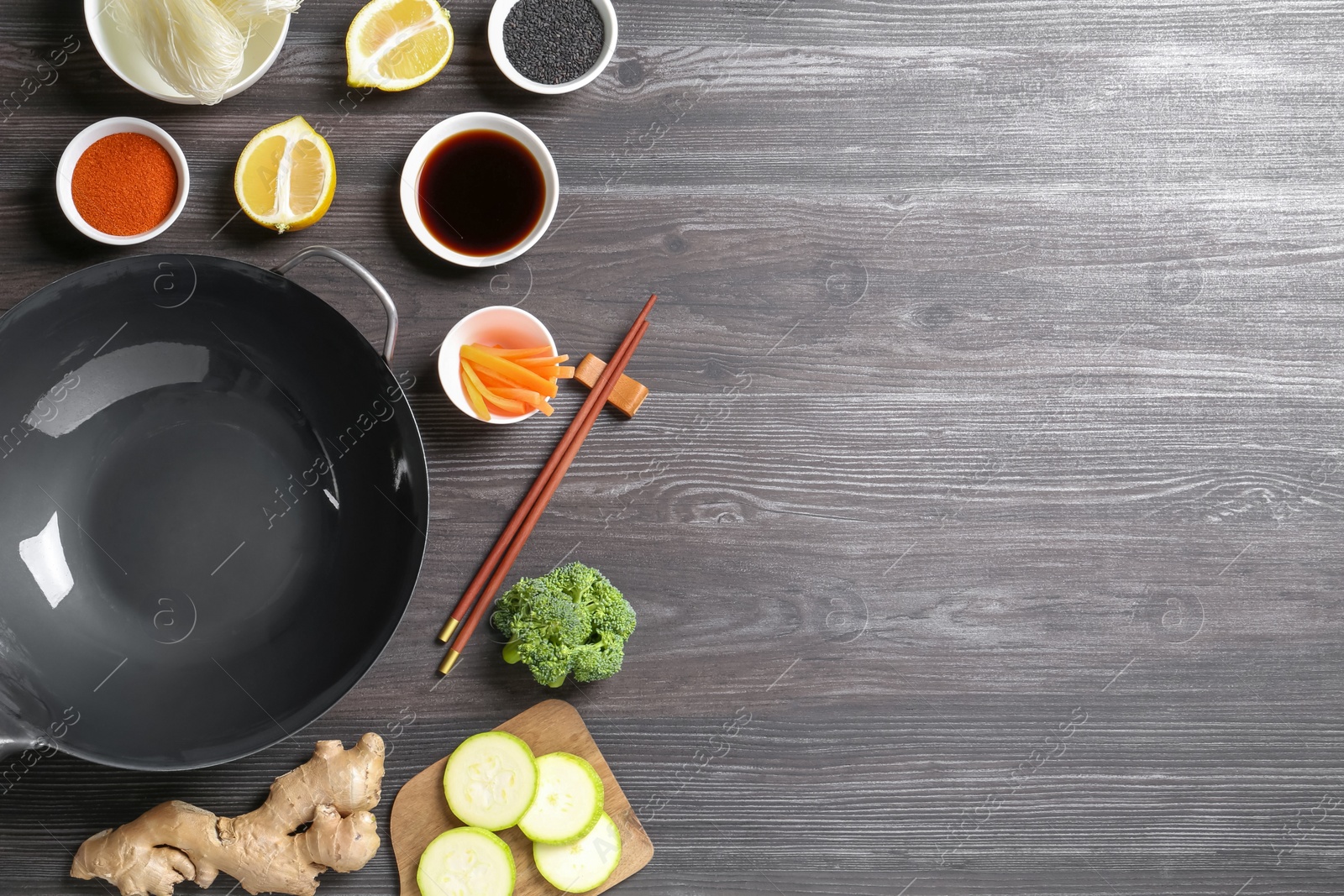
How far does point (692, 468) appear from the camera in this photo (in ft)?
4.78

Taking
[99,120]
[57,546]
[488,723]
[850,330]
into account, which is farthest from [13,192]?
[850,330]

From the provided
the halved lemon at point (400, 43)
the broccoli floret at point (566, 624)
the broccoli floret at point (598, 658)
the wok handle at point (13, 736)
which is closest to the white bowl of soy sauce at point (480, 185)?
the halved lemon at point (400, 43)

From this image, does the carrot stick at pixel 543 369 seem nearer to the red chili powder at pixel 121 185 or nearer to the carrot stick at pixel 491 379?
the carrot stick at pixel 491 379

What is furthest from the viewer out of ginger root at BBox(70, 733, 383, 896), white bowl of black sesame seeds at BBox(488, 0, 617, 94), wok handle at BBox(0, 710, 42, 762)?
white bowl of black sesame seeds at BBox(488, 0, 617, 94)

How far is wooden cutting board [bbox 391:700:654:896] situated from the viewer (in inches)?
54.6

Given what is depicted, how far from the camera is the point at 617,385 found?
4.67 ft

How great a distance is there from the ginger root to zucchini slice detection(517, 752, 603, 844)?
27cm

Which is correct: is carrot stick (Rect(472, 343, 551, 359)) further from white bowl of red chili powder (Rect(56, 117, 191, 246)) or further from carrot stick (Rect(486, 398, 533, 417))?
white bowl of red chili powder (Rect(56, 117, 191, 246))

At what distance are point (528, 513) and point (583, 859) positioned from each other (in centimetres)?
61

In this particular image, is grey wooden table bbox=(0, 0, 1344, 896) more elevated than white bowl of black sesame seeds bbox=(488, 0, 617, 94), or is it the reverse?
white bowl of black sesame seeds bbox=(488, 0, 617, 94)

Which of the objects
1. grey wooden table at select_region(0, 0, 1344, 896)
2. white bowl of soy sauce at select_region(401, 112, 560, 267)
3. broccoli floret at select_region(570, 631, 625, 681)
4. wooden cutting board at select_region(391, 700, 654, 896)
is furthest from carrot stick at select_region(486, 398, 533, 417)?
wooden cutting board at select_region(391, 700, 654, 896)

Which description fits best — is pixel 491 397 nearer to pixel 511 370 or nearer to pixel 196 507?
pixel 511 370

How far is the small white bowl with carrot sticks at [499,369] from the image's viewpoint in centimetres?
132

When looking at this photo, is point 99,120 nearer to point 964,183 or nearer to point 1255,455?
point 964,183
